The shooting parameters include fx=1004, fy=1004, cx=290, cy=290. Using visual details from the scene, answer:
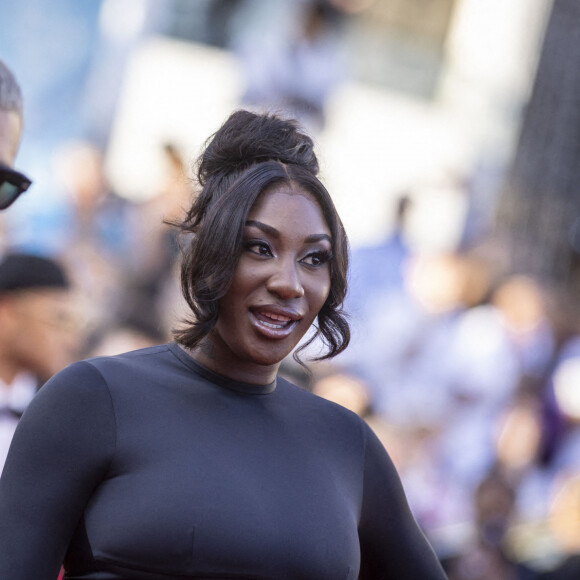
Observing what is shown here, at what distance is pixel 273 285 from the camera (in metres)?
1.69

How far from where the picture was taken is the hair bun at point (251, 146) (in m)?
1.82

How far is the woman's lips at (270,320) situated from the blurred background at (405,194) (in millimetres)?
2447

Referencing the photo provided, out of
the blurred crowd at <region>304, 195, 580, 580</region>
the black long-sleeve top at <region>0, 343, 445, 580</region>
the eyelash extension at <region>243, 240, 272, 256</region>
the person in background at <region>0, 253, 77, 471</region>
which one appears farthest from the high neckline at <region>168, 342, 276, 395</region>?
the blurred crowd at <region>304, 195, 580, 580</region>

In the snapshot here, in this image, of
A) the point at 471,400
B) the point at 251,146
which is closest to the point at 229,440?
the point at 251,146

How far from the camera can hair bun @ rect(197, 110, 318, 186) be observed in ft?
5.98

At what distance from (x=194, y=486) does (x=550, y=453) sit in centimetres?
491

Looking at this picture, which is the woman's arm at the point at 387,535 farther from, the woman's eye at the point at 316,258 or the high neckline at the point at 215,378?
the woman's eye at the point at 316,258

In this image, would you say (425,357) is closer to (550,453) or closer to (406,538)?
(550,453)

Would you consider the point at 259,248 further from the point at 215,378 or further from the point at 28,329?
→ the point at 28,329

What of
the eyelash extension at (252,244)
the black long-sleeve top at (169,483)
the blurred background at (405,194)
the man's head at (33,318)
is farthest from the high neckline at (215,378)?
the blurred background at (405,194)

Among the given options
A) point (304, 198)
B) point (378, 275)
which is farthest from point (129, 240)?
point (304, 198)

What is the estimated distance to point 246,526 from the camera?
5.25 feet

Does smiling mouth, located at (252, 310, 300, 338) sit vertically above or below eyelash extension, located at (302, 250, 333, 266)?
below

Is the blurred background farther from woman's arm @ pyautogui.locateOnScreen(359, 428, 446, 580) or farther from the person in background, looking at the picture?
woman's arm @ pyautogui.locateOnScreen(359, 428, 446, 580)
